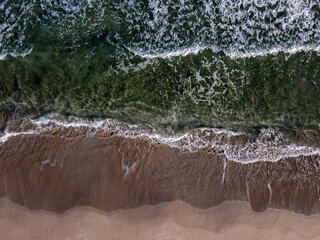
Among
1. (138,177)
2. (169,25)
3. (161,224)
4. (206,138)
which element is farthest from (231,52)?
(161,224)

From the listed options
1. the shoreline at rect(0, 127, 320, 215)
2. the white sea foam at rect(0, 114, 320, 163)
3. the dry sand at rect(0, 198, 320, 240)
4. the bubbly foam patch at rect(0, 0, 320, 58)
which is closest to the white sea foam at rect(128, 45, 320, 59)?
the bubbly foam patch at rect(0, 0, 320, 58)

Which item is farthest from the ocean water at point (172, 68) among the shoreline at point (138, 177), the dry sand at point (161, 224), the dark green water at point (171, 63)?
the dry sand at point (161, 224)

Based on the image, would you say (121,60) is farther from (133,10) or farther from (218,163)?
(218,163)

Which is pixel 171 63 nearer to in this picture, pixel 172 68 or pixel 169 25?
pixel 172 68

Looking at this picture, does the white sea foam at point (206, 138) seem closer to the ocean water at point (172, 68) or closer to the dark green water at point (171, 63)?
the ocean water at point (172, 68)

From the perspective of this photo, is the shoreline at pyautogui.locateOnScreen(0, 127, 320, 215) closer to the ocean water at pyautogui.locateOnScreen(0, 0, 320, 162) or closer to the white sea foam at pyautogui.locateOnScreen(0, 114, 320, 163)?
the white sea foam at pyautogui.locateOnScreen(0, 114, 320, 163)

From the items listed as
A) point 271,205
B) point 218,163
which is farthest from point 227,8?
point 271,205
